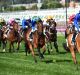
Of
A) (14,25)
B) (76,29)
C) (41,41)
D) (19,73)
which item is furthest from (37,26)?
(14,25)

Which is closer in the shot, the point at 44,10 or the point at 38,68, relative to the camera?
the point at 38,68

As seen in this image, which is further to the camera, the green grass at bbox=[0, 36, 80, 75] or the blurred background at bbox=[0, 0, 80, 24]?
the blurred background at bbox=[0, 0, 80, 24]

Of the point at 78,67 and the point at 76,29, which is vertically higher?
the point at 76,29

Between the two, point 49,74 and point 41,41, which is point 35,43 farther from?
point 49,74

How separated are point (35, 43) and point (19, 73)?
14.1ft

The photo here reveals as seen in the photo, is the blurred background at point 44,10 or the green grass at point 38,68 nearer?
the green grass at point 38,68

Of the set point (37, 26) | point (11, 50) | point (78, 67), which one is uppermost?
point (37, 26)

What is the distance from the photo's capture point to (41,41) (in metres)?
20.7

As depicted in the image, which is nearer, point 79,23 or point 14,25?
point 79,23

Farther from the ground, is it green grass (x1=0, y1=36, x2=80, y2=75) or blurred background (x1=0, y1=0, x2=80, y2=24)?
green grass (x1=0, y1=36, x2=80, y2=75)

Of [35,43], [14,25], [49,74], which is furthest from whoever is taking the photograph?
[14,25]

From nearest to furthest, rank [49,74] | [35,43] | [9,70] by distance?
[49,74] → [9,70] → [35,43]

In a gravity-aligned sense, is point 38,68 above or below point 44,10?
above

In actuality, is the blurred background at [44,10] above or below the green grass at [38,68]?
below
